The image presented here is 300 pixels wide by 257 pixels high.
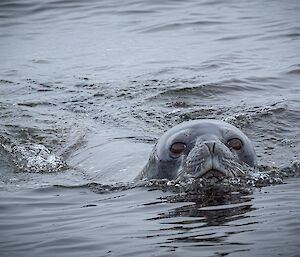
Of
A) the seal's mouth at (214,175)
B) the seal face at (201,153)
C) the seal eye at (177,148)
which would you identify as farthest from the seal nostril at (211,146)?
the seal eye at (177,148)

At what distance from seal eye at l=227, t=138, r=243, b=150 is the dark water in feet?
1.15

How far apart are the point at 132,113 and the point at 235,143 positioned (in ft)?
12.3

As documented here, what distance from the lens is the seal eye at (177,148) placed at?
5.71 metres

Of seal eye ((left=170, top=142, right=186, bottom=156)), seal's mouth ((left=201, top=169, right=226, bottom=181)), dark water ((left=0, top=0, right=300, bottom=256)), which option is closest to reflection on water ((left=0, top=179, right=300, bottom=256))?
dark water ((left=0, top=0, right=300, bottom=256))

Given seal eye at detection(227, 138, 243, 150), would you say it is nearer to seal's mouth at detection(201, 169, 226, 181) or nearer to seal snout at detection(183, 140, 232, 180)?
seal snout at detection(183, 140, 232, 180)

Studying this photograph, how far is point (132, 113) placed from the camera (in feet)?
30.8

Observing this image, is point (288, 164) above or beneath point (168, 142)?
beneath

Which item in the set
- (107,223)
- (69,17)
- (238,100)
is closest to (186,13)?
(69,17)

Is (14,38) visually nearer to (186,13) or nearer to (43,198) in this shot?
(186,13)

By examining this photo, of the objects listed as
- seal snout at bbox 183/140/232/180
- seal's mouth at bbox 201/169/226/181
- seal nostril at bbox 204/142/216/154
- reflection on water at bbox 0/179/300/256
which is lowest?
reflection on water at bbox 0/179/300/256

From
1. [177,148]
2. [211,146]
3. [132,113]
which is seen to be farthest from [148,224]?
[132,113]

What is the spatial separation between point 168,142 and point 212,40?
28.1ft

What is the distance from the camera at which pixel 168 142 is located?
19.2ft

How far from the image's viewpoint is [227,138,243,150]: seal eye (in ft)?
18.8
